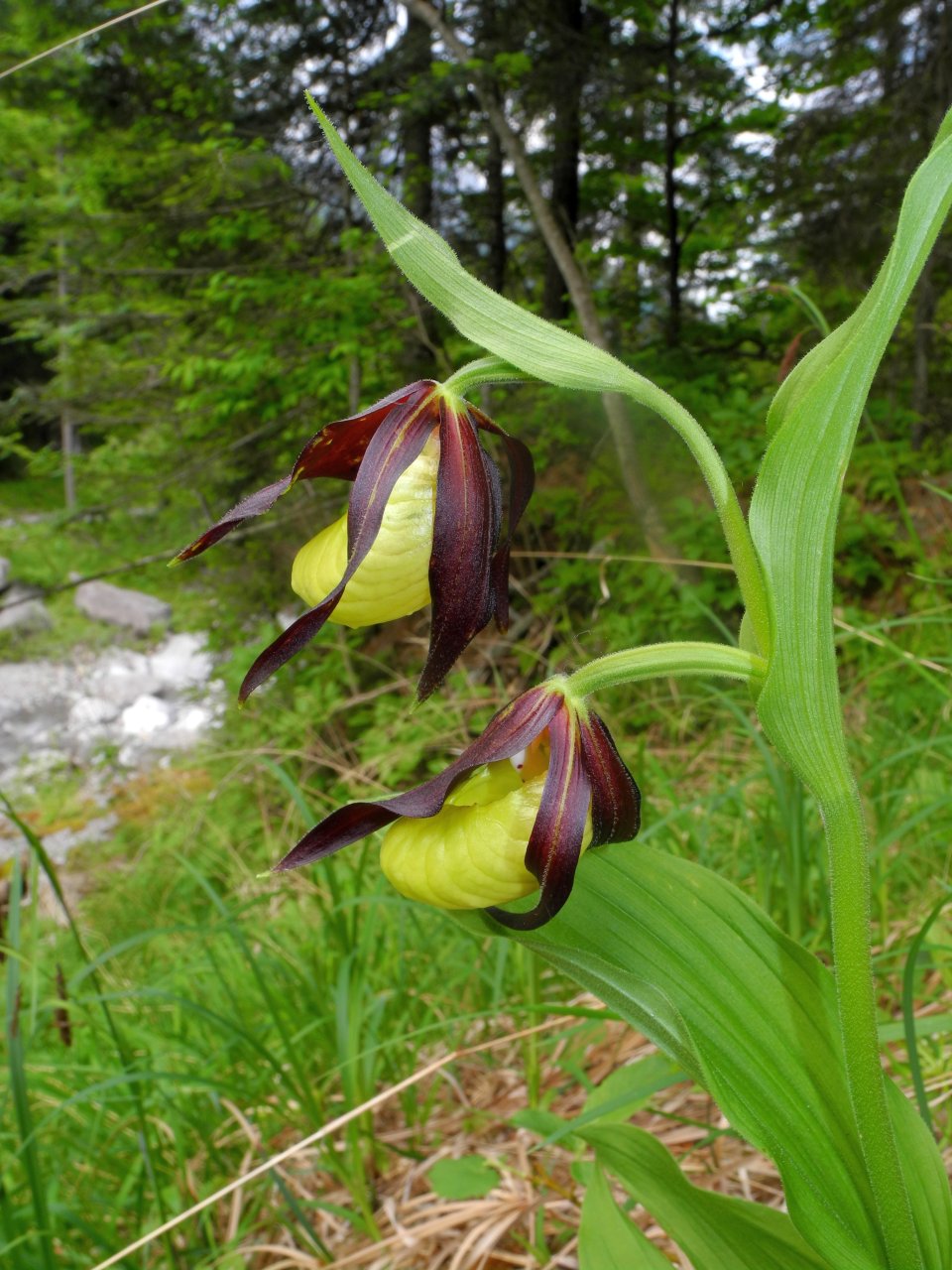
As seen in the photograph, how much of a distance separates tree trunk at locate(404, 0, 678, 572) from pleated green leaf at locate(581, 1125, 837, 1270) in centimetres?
306

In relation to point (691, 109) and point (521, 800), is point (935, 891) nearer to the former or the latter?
point (521, 800)

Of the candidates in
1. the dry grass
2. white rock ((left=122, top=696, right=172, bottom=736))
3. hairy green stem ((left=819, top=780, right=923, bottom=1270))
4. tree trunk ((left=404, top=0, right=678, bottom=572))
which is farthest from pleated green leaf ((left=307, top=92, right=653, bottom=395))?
white rock ((left=122, top=696, right=172, bottom=736))

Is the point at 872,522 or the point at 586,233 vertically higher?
the point at 586,233

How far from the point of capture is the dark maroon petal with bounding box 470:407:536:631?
688mm

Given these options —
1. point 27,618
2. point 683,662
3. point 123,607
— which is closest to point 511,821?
point 683,662

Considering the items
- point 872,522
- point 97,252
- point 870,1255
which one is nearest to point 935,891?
point 870,1255

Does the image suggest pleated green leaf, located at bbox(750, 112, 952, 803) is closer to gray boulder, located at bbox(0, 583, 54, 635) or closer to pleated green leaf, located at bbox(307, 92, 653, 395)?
pleated green leaf, located at bbox(307, 92, 653, 395)

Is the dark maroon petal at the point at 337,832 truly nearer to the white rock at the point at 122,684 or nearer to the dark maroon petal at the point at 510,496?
the dark maroon petal at the point at 510,496

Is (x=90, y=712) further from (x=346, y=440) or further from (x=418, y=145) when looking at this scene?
(x=346, y=440)

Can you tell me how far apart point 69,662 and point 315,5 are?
6.75m

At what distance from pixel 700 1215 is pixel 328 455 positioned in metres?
0.63

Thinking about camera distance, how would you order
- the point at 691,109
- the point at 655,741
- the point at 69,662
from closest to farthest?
1. the point at 655,741
2. the point at 691,109
3. the point at 69,662

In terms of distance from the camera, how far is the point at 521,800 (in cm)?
60

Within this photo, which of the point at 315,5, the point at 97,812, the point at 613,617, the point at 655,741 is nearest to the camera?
the point at 655,741
